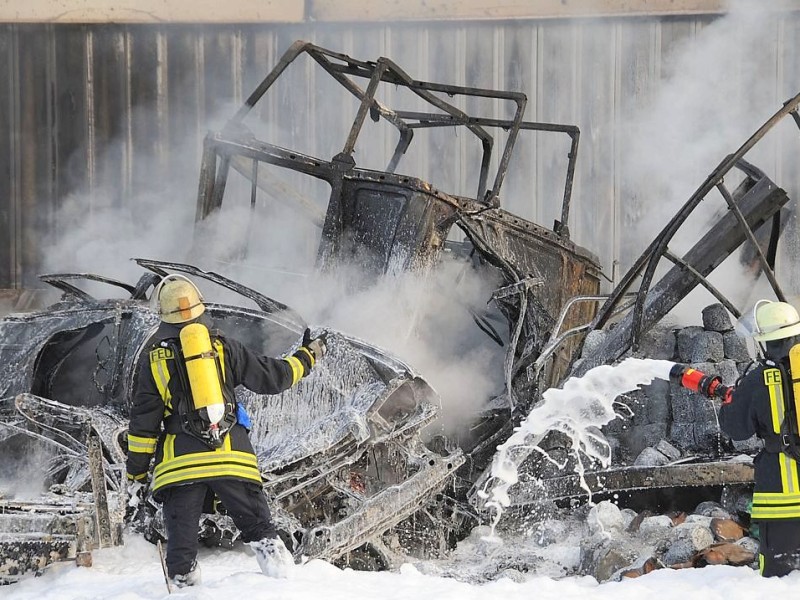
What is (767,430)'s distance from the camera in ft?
13.3

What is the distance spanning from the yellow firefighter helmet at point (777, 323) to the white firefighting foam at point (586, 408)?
197 centimetres

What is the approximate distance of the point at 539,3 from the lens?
1164 cm

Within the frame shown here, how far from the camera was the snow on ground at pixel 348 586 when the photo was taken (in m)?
3.95

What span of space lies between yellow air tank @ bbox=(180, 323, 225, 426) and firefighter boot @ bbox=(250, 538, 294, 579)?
0.53m

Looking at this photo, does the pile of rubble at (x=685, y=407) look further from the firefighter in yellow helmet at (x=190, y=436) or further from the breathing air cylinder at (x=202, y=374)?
the breathing air cylinder at (x=202, y=374)

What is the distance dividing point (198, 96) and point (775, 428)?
367 inches

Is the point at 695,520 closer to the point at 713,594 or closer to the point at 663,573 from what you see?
the point at 663,573

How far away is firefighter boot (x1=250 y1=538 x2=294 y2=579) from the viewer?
13.5ft

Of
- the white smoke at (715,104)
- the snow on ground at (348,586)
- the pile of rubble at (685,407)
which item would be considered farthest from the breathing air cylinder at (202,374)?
the white smoke at (715,104)

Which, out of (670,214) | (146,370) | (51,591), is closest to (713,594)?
(146,370)

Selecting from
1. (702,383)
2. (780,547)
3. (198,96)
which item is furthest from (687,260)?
(198,96)

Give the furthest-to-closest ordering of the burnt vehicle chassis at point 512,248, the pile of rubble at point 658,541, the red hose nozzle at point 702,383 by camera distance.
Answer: the burnt vehicle chassis at point 512,248, the pile of rubble at point 658,541, the red hose nozzle at point 702,383

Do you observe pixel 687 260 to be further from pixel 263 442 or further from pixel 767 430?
pixel 263 442

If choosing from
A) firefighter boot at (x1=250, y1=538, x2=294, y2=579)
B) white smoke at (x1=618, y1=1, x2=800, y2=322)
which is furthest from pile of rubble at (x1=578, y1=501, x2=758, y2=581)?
white smoke at (x1=618, y1=1, x2=800, y2=322)
